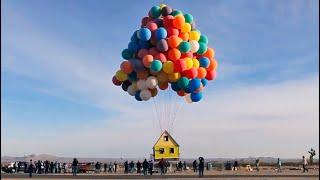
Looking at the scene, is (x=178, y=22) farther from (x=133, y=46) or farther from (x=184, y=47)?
(x=133, y=46)

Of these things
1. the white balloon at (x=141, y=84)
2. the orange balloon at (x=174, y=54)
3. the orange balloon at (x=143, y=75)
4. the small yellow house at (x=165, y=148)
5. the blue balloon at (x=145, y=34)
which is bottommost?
the small yellow house at (x=165, y=148)

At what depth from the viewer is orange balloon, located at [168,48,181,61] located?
2350 cm

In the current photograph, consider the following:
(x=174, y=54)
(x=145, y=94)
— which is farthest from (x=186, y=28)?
(x=145, y=94)

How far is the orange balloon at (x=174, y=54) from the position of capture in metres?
23.5

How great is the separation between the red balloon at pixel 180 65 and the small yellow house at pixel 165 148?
6755mm

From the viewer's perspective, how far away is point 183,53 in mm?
23828

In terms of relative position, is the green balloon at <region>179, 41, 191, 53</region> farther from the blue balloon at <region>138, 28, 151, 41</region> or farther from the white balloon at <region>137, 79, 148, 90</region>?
the white balloon at <region>137, 79, 148, 90</region>

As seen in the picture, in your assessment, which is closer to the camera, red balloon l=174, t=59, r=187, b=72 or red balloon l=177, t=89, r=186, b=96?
red balloon l=174, t=59, r=187, b=72

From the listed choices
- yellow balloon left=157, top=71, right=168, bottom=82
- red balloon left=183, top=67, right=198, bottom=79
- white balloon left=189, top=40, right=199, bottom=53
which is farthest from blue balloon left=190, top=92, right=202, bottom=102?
white balloon left=189, top=40, right=199, bottom=53

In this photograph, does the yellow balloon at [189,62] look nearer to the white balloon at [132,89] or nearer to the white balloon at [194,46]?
the white balloon at [194,46]

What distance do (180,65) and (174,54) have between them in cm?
53

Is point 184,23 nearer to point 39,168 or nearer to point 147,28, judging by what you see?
point 147,28

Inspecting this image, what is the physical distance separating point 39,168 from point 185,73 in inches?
970

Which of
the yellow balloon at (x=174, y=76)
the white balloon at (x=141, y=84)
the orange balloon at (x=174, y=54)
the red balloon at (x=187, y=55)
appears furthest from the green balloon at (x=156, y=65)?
the red balloon at (x=187, y=55)
